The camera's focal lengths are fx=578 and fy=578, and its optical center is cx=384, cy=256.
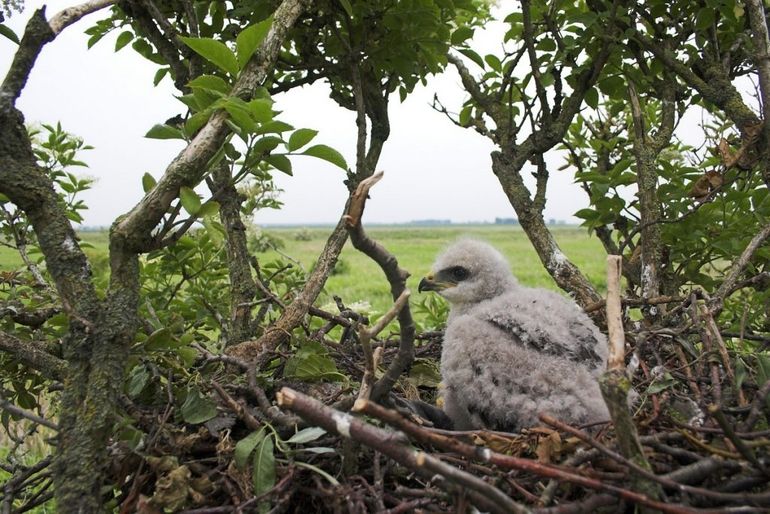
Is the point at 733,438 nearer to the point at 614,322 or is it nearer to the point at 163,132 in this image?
the point at 614,322

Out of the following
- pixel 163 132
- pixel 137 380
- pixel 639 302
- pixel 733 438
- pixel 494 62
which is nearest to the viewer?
pixel 733 438

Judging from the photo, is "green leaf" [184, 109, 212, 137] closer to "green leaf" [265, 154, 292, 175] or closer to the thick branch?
the thick branch

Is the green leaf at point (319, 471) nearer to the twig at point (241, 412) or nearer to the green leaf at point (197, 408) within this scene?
the twig at point (241, 412)

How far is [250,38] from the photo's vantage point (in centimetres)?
146

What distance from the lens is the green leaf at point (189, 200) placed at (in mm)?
1364

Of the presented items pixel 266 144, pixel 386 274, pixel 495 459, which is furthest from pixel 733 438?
pixel 266 144

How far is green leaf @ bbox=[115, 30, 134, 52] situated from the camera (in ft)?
8.05

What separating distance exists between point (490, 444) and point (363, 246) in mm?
674

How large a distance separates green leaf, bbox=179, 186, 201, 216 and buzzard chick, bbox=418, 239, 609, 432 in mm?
973

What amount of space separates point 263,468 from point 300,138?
82 centimetres

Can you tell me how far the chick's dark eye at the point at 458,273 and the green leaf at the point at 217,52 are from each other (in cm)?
125

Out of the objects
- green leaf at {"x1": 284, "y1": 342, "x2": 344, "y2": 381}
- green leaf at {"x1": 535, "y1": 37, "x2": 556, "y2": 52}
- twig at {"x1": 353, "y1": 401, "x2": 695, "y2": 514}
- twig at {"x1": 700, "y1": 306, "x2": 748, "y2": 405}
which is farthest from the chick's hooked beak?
twig at {"x1": 353, "y1": 401, "x2": 695, "y2": 514}

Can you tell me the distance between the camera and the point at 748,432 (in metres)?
1.36

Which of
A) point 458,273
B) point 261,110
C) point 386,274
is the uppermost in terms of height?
point 261,110
